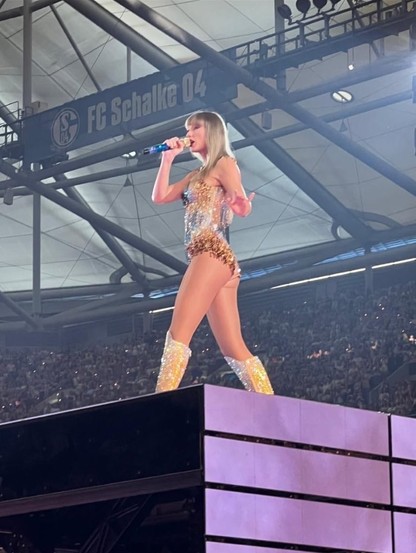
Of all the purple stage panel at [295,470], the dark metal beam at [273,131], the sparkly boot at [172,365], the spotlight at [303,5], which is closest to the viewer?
the purple stage panel at [295,470]

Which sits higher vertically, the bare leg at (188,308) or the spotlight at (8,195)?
the spotlight at (8,195)

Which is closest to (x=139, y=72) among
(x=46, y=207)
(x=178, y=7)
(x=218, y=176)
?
(x=178, y=7)

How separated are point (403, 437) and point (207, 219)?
1375 millimetres

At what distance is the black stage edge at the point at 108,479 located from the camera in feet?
16.3

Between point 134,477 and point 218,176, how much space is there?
4.70 ft

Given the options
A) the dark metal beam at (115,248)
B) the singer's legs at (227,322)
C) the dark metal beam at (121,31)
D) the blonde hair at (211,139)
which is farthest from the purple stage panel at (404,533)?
the dark metal beam at (115,248)

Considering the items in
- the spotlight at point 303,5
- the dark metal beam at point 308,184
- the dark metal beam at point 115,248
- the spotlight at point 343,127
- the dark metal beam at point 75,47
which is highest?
the dark metal beam at point 75,47

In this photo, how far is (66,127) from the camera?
16922 millimetres

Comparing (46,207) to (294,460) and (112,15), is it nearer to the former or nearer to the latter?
(112,15)

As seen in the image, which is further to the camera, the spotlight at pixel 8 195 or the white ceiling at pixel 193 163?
the spotlight at pixel 8 195

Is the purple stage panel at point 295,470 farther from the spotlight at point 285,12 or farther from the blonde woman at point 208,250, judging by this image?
the spotlight at point 285,12

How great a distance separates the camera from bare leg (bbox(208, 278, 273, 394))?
565 centimetres

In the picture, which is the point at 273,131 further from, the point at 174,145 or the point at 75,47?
the point at 174,145

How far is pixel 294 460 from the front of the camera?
Answer: 206 inches
